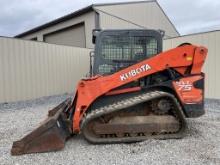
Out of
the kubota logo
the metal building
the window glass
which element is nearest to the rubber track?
the kubota logo

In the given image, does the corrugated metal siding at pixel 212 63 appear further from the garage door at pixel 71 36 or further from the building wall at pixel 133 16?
the garage door at pixel 71 36

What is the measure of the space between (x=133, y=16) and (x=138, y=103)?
14.2 meters

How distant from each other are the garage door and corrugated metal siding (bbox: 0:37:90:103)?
227 centimetres

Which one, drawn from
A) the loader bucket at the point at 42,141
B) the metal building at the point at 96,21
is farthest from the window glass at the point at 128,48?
the metal building at the point at 96,21

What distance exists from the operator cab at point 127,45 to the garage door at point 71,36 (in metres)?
11.1

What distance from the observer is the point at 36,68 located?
11594 mm

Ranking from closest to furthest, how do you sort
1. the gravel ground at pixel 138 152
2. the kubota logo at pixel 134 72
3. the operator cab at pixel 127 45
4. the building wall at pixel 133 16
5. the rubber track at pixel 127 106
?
the gravel ground at pixel 138 152 → the rubber track at pixel 127 106 → the kubota logo at pixel 134 72 → the operator cab at pixel 127 45 → the building wall at pixel 133 16

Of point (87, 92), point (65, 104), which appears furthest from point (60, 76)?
point (87, 92)

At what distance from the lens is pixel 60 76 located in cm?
1302

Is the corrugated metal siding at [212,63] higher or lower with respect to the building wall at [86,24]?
lower

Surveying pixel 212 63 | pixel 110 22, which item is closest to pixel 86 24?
pixel 110 22

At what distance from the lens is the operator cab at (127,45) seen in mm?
5242

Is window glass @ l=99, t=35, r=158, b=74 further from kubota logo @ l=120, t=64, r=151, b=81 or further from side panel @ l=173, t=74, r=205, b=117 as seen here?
side panel @ l=173, t=74, r=205, b=117

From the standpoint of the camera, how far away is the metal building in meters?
15.2
